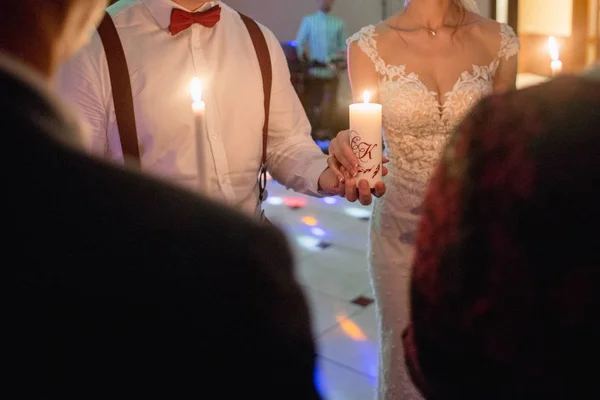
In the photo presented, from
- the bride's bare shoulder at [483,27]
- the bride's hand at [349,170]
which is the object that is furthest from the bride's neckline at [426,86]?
the bride's hand at [349,170]

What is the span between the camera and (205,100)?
73.7 inches

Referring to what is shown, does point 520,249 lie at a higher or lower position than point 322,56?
higher

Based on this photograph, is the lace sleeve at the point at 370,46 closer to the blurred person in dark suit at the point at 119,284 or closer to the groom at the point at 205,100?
the groom at the point at 205,100

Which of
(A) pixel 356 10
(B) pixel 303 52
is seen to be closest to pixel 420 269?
→ (B) pixel 303 52

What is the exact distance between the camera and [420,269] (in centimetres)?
85

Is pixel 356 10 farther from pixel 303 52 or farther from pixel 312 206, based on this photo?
pixel 312 206

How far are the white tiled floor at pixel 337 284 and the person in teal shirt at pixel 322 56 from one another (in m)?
2.83

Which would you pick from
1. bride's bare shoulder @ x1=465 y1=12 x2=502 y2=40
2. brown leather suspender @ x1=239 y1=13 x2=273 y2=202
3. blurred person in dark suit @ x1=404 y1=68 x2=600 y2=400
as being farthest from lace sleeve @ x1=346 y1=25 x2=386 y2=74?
blurred person in dark suit @ x1=404 y1=68 x2=600 y2=400

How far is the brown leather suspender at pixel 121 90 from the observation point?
175 cm

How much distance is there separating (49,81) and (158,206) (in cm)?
21

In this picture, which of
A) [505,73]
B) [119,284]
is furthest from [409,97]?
[119,284]

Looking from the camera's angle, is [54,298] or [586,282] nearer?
[54,298]

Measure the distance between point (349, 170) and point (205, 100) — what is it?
0.50 metres

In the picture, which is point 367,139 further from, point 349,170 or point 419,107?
point 419,107
